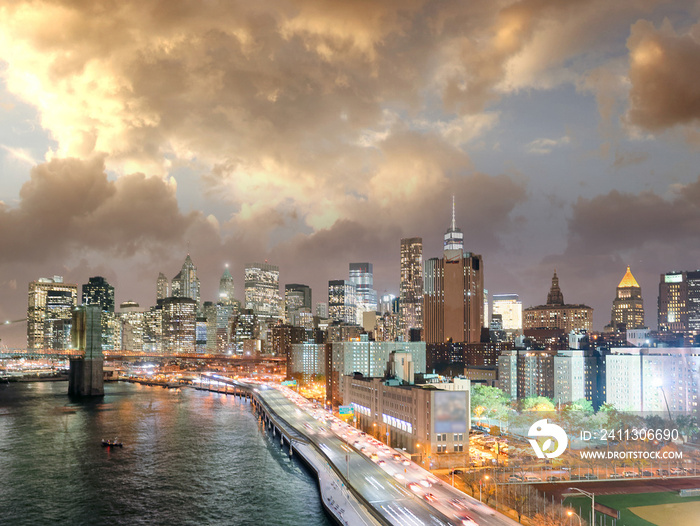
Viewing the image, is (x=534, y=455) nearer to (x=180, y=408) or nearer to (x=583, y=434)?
(x=583, y=434)

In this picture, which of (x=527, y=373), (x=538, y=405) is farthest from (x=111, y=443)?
(x=527, y=373)

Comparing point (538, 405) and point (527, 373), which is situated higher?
point (527, 373)

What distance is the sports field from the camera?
2009 inches

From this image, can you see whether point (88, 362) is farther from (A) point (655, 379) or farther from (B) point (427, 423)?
(A) point (655, 379)

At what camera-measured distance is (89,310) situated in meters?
185

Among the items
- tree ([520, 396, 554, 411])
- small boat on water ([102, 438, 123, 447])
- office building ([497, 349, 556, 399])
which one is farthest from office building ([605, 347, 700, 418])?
small boat on water ([102, 438, 123, 447])

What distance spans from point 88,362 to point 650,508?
15846cm

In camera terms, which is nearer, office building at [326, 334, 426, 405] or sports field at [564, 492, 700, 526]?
sports field at [564, 492, 700, 526]

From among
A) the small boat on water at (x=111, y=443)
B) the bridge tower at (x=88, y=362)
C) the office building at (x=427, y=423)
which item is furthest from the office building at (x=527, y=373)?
the bridge tower at (x=88, y=362)

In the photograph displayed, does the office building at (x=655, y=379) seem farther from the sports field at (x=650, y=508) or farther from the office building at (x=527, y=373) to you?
the sports field at (x=650, y=508)

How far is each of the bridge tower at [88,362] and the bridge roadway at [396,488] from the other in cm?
10521

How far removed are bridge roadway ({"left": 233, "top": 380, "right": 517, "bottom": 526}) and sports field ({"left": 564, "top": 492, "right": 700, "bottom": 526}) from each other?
36.5 feet

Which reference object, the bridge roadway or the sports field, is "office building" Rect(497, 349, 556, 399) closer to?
the bridge roadway

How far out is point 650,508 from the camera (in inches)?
2140
